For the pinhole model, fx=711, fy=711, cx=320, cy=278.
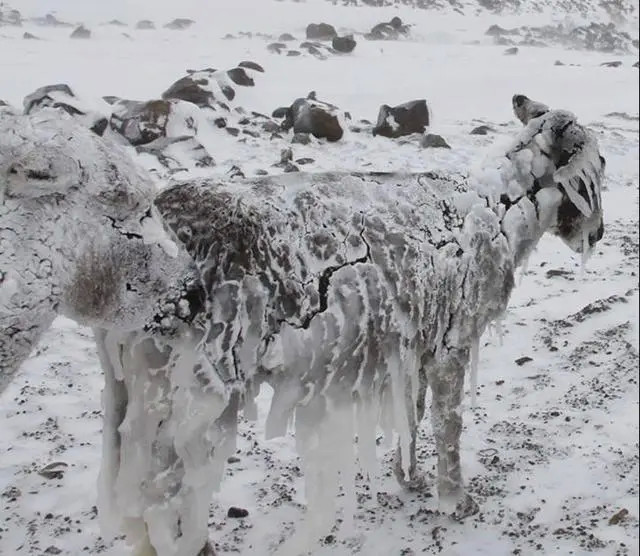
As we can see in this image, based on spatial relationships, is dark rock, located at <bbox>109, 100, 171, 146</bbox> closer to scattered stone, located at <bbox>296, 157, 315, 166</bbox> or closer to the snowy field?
the snowy field

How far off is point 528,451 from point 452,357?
0.74 meters

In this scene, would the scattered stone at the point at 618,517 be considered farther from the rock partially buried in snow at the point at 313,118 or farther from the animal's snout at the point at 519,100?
the rock partially buried in snow at the point at 313,118

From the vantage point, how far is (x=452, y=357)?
8.80 ft

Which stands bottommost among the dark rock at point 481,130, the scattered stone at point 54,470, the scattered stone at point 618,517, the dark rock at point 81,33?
the scattered stone at point 54,470

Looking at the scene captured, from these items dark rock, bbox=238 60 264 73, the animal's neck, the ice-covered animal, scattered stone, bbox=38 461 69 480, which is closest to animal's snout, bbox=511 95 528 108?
the animal's neck

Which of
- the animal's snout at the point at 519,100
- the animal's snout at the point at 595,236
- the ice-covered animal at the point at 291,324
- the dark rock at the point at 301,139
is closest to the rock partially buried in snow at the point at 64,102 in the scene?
the ice-covered animal at the point at 291,324

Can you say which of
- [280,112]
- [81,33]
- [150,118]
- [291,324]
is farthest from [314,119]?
[291,324]

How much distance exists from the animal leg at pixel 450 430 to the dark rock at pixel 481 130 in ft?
4.05

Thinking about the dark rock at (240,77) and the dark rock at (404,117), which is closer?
the dark rock at (240,77)

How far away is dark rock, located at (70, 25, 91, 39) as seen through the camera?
8.58 feet

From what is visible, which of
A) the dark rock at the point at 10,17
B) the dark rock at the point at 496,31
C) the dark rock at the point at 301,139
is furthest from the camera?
the dark rock at the point at 301,139

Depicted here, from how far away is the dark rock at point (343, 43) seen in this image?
324cm

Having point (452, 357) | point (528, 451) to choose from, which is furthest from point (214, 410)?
point (528, 451)

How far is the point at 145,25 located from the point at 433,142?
1508mm
